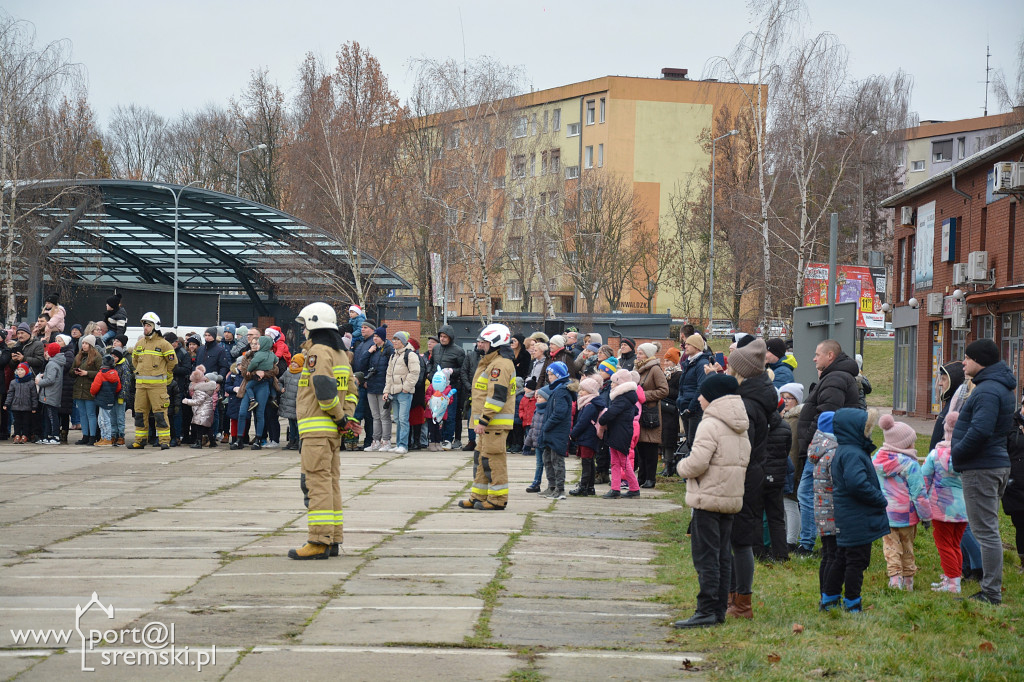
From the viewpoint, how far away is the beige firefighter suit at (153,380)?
1773 cm

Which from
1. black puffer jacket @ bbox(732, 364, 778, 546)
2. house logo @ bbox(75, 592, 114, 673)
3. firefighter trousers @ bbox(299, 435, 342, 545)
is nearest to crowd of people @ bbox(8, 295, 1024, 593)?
black puffer jacket @ bbox(732, 364, 778, 546)

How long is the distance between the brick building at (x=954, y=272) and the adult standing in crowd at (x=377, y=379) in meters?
17.2

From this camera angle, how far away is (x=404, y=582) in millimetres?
7832

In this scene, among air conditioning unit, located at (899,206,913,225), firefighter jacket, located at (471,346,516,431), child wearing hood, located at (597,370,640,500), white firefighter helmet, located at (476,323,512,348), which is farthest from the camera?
air conditioning unit, located at (899,206,913,225)

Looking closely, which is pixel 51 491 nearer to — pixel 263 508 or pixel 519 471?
pixel 263 508

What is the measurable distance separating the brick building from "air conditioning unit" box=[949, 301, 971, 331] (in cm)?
3

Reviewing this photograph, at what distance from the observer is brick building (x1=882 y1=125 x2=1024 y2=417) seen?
29.3 m

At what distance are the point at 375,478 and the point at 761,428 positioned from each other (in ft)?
26.0

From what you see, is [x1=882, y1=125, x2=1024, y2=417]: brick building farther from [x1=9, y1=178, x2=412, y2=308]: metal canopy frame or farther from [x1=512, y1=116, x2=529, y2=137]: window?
[x1=9, y1=178, x2=412, y2=308]: metal canopy frame

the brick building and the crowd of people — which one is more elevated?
the brick building

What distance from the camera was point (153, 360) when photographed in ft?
58.1

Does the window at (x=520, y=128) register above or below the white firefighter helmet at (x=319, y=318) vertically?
above

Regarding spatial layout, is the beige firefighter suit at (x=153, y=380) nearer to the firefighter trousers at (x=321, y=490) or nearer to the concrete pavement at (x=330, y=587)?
the concrete pavement at (x=330, y=587)

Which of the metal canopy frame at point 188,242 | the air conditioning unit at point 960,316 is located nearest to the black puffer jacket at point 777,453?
the air conditioning unit at point 960,316
